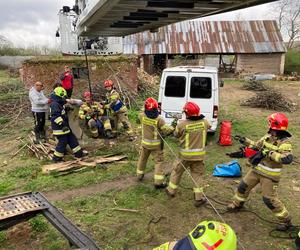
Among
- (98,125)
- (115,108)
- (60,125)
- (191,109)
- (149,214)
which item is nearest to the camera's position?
(149,214)

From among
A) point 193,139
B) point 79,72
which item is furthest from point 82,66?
point 193,139

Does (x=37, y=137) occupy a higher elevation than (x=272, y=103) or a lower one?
lower

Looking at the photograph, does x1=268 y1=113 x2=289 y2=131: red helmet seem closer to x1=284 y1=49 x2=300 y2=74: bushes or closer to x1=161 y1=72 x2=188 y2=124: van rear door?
x1=161 y1=72 x2=188 y2=124: van rear door

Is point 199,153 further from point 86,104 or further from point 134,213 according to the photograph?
point 86,104

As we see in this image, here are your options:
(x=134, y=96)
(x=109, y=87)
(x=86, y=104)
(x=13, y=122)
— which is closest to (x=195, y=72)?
(x=109, y=87)

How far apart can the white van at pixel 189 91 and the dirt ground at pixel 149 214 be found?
2.29m

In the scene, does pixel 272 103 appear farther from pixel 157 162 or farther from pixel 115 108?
pixel 157 162

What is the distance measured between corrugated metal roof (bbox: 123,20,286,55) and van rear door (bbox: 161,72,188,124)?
1790cm

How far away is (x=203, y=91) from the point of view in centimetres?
962

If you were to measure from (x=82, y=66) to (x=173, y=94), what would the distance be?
Answer: 19.8ft

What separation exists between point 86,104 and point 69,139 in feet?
6.90

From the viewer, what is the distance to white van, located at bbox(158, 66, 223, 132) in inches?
375

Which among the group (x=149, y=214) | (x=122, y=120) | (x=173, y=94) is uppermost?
(x=173, y=94)

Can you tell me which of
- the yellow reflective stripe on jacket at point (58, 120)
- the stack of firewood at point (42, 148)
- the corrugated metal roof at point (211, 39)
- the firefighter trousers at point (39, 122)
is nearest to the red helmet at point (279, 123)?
the yellow reflective stripe on jacket at point (58, 120)
